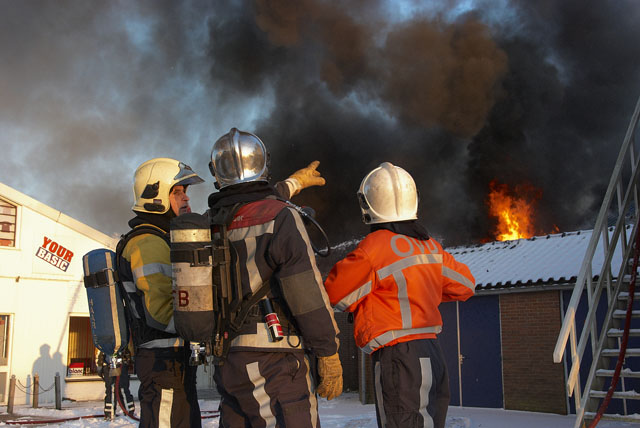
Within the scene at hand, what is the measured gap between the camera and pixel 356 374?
20.2m

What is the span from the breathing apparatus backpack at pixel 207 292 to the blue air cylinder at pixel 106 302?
113 cm

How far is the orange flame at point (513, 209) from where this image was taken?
904 inches

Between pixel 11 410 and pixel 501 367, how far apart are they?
35.6ft

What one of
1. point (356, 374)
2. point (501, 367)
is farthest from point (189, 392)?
point (356, 374)

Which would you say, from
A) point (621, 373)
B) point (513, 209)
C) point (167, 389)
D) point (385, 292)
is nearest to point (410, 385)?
point (385, 292)

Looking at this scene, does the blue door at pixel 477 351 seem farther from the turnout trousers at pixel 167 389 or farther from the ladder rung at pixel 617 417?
the turnout trousers at pixel 167 389

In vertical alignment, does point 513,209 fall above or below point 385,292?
above

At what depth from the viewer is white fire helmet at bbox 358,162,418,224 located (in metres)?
4.01

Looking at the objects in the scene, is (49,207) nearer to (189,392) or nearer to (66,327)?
(66,327)

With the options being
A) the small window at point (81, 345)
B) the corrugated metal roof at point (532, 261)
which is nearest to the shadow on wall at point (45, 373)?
the small window at point (81, 345)

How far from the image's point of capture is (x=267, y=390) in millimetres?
3074

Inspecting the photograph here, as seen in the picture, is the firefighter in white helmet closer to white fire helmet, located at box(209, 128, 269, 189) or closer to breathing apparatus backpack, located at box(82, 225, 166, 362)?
white fire helmet, located at box(209, 128, 269, 189)

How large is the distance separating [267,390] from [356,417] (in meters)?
9.40

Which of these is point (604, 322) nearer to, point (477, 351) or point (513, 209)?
point (477, 351)
